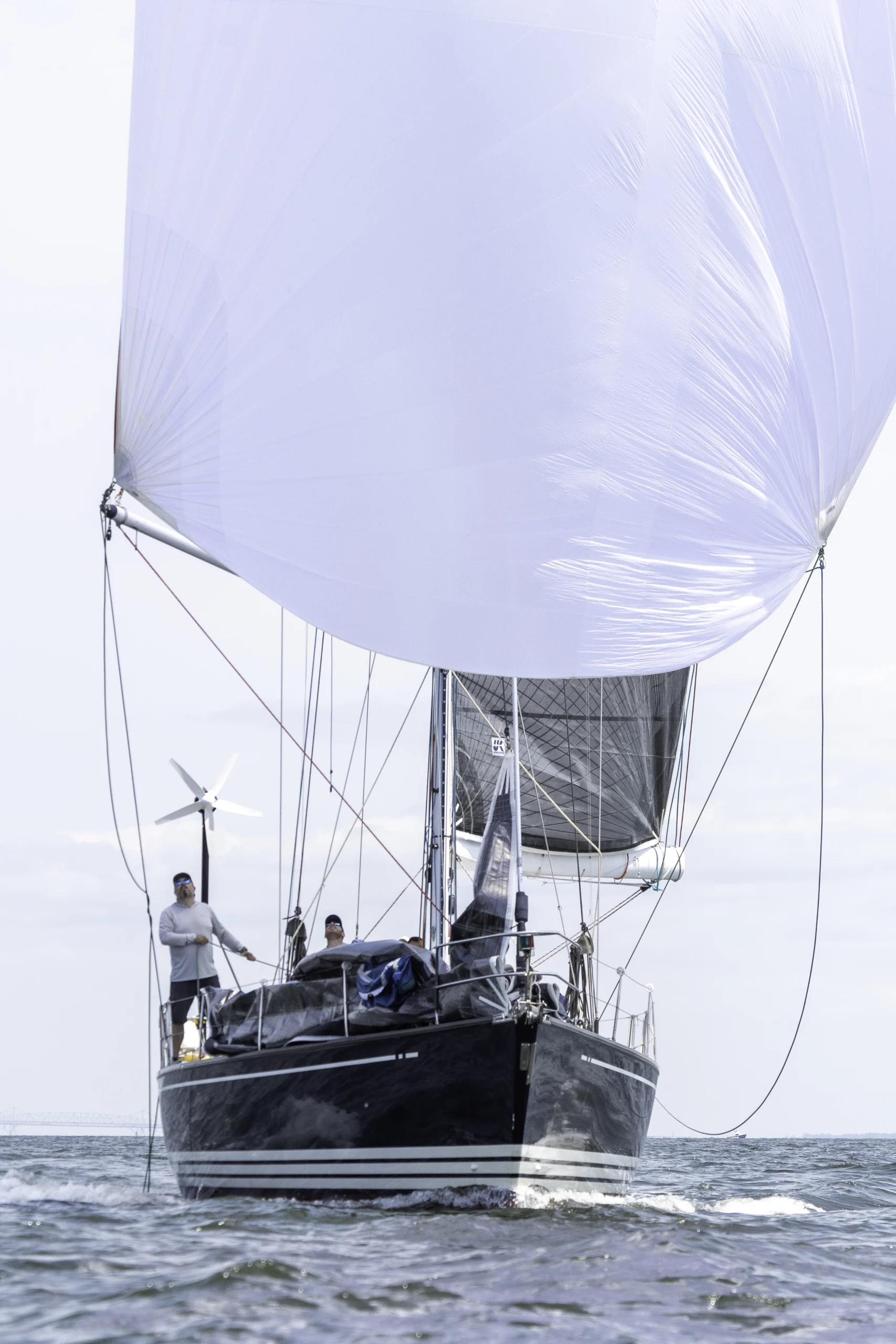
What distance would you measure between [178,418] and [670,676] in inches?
460

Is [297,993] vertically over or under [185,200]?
under

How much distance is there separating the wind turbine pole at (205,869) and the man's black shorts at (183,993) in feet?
6.30

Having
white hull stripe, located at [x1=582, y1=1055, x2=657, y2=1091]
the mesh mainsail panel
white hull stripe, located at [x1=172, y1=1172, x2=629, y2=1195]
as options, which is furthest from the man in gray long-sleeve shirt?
the mesh mainsail panel

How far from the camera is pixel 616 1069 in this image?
1198 cm

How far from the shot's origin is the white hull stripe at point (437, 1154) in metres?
10.3

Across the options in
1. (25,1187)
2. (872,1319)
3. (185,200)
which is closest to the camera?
(872,1319)

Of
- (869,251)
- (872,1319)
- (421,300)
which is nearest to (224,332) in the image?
(421,300)

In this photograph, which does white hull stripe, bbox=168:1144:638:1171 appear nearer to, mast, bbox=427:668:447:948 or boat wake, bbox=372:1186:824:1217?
boat wake, bbox=372:1186:824:1217

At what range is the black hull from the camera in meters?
10.3

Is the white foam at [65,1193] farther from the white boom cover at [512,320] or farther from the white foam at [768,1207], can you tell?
the white boom cover at [512,320]

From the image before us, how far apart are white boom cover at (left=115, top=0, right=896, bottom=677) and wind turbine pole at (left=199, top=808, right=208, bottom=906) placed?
767 centimetres

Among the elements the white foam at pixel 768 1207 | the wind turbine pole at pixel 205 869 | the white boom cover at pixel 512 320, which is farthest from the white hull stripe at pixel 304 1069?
the wind turbine pole at pixel 205 869

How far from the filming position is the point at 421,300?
10.2 m

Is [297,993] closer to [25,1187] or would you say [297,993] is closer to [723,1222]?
[723,1222]
